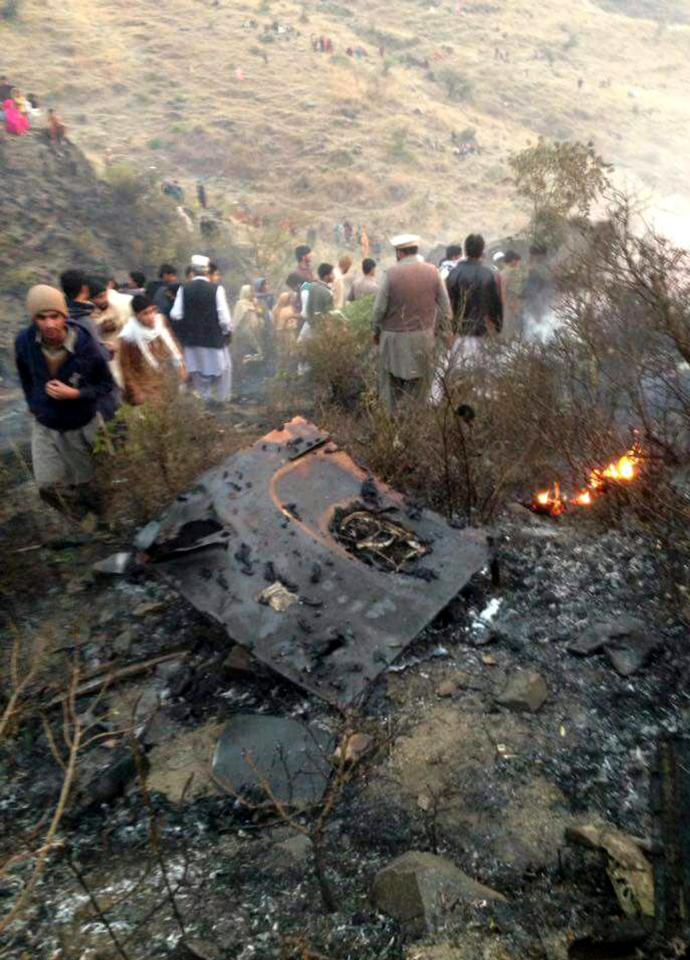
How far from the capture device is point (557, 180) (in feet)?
30.1

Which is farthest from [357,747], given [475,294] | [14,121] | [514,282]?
A: [14,121]

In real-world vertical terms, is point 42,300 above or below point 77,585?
above

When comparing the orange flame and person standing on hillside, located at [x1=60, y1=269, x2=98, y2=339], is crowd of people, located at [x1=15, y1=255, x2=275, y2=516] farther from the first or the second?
the orange flame

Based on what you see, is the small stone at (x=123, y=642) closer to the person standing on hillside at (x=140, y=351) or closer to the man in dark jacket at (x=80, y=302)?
the man in dark jacket at (x=80, y=302)

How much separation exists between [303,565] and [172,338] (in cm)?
330

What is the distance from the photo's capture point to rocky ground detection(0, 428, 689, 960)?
90.8 inches

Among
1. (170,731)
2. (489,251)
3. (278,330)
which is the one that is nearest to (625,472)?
(170,731)

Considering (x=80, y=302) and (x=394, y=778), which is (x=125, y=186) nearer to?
(x=80, y=302)

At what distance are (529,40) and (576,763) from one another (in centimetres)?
4548

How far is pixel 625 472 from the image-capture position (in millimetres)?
4141

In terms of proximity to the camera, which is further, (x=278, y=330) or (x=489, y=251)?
(x=489, y=251)

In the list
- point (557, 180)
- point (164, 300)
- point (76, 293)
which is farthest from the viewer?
point (557, 180)

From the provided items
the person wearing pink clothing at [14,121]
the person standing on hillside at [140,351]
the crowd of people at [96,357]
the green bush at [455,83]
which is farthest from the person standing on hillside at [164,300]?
the green bush at [455,83]

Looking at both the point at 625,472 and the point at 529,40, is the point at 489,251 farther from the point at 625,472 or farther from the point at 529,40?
the point at 529,40
